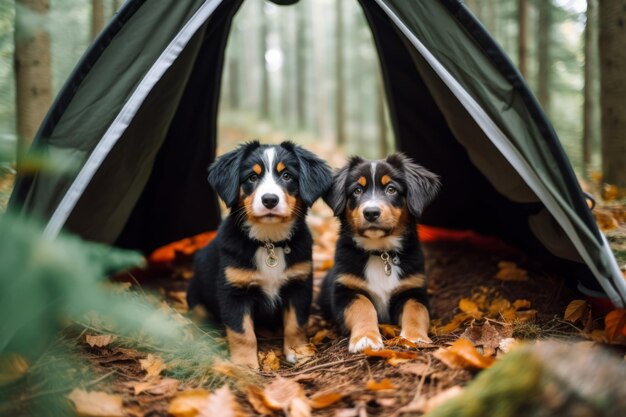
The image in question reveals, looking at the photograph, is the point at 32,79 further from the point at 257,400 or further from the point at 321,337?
the point at 257,400

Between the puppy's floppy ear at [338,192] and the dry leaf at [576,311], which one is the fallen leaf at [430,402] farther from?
the puppy's floppy ear at [338,192]

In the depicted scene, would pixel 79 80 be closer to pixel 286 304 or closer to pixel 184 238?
pixel 286 304

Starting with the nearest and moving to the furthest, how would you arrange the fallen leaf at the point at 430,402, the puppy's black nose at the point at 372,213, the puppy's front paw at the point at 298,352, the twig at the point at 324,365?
the fallen leaf at the point at 430,402, the twig at the point at 324,365, the puppy's black nose at the point at 372,213, the puppy's front paw at the point at 298,352

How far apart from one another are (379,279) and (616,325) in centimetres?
157

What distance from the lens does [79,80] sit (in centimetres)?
332

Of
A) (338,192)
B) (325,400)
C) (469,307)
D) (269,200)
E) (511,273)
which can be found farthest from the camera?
(511,273)

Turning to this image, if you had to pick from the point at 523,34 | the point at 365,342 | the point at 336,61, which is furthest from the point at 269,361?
the point at 336,61

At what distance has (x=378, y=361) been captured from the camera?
322 centimetres

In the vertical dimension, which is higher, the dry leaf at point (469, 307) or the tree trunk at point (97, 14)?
the tree trunk at point (97, 14)

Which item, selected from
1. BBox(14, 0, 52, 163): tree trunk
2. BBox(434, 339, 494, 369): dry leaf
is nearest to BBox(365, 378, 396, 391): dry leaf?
BBox(434, 339, 494, 369): dry leaf

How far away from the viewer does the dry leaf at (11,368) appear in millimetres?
2295

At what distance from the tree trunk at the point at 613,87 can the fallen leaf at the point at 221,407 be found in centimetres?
→ 476

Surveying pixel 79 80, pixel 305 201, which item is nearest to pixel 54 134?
pixel 79 80

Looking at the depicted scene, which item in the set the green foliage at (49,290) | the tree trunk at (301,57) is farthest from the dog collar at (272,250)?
the tree trunk at (301,57)
